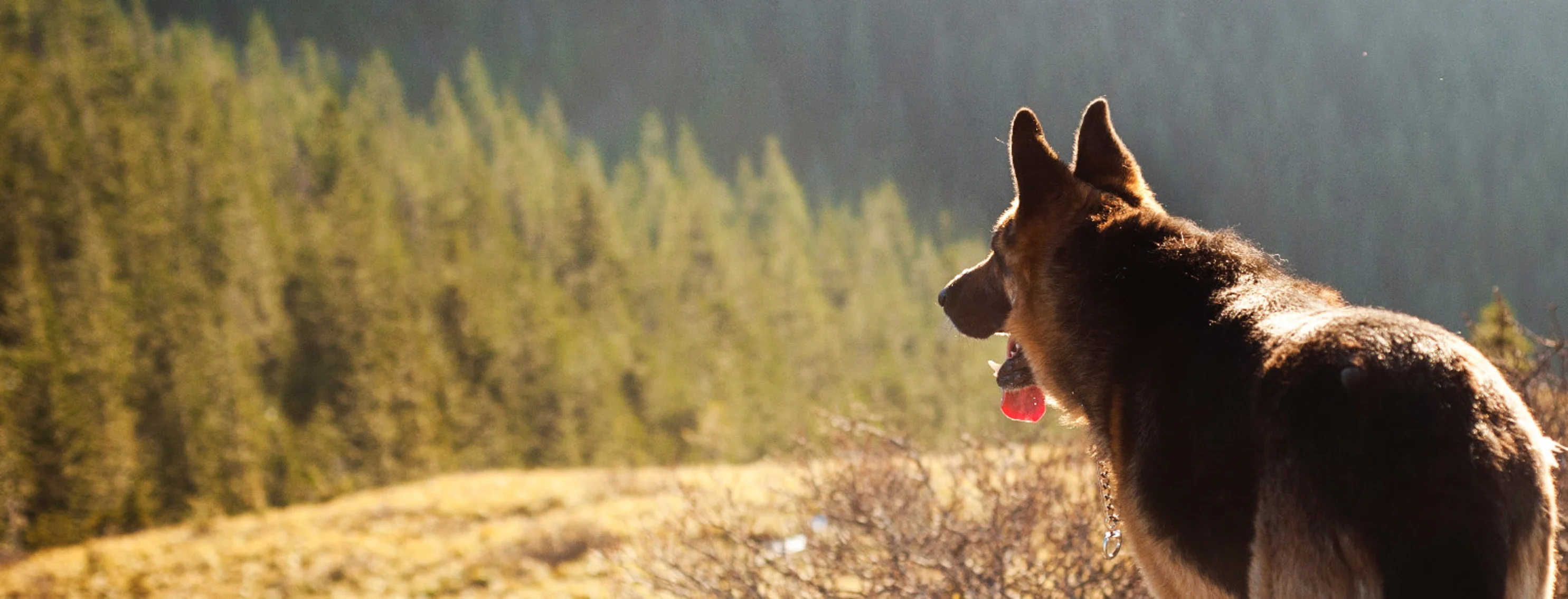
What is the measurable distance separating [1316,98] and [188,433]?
10.3 metres

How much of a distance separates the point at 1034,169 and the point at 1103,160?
28 centimetres

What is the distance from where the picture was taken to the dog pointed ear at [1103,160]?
262 cm

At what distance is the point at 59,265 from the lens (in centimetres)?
845

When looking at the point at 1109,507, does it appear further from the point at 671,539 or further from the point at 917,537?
the point at 671,539

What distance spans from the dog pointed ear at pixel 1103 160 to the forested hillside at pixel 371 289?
590 cm

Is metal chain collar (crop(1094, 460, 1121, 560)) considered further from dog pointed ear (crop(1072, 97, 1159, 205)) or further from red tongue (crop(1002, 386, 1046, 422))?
dog pointed ear (crop(1072, 97, 1159, 205))

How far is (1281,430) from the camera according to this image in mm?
1589

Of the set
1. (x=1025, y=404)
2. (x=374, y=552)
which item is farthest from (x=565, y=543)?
(x=1025, y=404)

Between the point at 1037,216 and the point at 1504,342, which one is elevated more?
the point at 1504,342

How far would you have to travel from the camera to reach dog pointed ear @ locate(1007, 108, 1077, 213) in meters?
2.46

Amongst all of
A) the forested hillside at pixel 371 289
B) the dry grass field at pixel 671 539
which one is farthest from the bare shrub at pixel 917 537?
the forested hillside at pixel 371 289

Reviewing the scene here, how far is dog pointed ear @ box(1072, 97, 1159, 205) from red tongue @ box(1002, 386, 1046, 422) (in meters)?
0.65

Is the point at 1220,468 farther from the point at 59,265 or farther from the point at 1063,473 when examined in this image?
the point at 59,265

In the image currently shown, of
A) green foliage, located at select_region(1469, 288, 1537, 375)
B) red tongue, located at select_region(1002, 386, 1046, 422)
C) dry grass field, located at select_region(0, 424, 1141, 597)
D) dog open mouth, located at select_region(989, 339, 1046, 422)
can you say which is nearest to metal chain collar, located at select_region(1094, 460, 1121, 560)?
dog open mouth, located at select_region(989, 339, 1046, 422)
